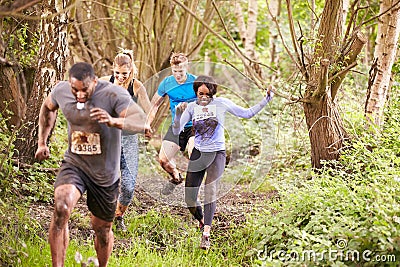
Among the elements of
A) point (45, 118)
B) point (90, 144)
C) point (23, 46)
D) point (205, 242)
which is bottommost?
point (205, 242)

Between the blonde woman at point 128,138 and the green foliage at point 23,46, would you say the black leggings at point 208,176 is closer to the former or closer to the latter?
the blonde woman at point 128,138

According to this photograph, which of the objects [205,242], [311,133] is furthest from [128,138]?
[311,133]

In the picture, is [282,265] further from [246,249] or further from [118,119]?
[118,119]

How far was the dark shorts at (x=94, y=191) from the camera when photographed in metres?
4.58

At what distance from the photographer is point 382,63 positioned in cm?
780

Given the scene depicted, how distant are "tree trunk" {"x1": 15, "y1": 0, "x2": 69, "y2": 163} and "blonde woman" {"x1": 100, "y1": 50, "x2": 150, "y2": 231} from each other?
46.4 inches

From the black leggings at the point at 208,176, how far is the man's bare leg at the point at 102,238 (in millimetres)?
1478

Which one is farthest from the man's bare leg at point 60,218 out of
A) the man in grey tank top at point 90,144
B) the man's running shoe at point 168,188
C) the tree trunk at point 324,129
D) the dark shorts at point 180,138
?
the tree trunk at point 324,129

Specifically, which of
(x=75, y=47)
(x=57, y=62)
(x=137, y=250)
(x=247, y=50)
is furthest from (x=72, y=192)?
(x=247, y=50)

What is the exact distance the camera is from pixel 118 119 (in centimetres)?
436

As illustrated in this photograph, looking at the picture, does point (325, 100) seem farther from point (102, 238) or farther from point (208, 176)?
point (102, 238)

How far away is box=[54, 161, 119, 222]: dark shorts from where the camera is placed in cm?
458

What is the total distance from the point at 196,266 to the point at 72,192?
5.93 ft

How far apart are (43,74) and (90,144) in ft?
9.47
